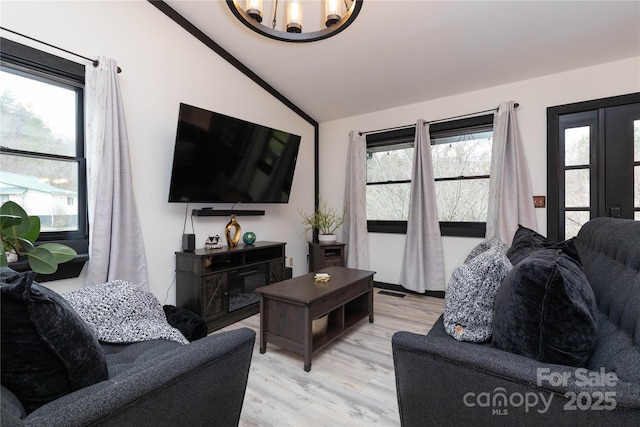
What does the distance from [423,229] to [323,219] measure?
1325 millimetres

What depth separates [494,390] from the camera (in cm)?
87

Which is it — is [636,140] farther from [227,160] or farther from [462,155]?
[227,160]

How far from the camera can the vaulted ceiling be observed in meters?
2.36

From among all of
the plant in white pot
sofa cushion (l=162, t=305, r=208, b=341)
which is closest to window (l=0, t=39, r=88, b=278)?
sofa cushion (l=162, t=305, r=208, b=341)

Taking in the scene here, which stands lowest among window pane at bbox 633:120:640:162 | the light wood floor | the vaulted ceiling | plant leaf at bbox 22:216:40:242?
the light wood floor

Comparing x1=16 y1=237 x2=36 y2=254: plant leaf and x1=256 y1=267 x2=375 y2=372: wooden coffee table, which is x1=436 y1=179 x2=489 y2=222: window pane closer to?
x1=256 y1=267 x2=375 y2=372: wooden coffee table

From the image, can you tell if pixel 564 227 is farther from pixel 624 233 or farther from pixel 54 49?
pixel 54 49

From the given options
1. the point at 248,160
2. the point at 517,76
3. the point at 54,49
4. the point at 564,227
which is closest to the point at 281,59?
the point at 248,160

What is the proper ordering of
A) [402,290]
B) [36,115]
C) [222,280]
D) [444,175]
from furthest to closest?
[402,290] → [444,175] → [222,280] → [36,115]

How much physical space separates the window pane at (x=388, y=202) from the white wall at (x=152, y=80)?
179 cm

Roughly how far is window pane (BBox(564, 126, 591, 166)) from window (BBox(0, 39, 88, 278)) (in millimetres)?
4335


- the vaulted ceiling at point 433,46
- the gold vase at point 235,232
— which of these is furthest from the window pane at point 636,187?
the gold vase at point 235,232

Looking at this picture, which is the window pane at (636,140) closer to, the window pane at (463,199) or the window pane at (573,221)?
the window pane at (573,221)

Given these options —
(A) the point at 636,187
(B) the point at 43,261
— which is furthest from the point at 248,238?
(A) the point at 636,187
